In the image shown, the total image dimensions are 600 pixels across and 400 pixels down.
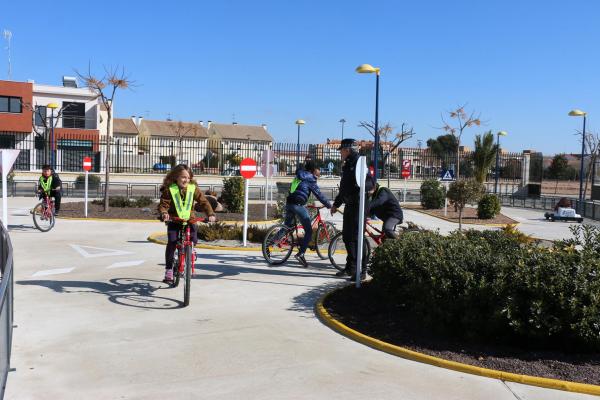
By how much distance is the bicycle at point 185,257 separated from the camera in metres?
7.15

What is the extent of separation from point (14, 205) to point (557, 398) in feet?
75.5

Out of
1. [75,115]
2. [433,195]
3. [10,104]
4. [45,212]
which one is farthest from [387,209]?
[75,115]

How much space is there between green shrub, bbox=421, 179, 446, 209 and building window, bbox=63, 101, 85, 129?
38217mm

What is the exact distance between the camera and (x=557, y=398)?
4465 millimetres

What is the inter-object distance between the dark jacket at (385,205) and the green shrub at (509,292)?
3116mm

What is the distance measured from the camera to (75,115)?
5647 cm

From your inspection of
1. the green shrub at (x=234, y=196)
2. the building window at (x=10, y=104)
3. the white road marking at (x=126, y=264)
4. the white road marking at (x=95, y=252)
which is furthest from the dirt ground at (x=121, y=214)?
the building window at (x=10, y=104)

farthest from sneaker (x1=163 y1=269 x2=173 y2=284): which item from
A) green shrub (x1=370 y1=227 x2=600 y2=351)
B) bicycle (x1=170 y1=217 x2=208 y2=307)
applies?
green shrub (x1=370 y1=227 x2=600 y2=351)

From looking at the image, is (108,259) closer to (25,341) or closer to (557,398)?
(25,341)

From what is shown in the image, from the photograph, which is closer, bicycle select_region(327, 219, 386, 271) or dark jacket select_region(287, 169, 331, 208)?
bicycle select_region(327, 219, 386, 271)

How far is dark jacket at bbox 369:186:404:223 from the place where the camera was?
9.66 m

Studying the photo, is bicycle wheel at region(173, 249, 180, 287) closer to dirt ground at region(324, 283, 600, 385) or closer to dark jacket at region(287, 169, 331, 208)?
dirt ground at region(324, 283, 600, 385)

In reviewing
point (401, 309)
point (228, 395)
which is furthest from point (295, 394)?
point (401, 309)

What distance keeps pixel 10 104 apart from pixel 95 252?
45.8 m
